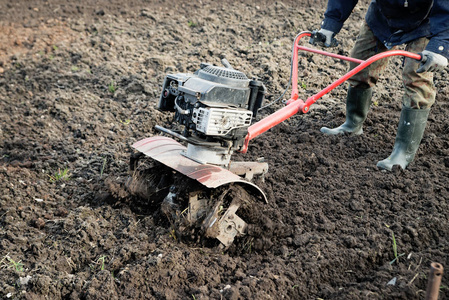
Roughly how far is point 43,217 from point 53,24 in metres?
5.14

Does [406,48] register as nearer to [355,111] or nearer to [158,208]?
[355,111]

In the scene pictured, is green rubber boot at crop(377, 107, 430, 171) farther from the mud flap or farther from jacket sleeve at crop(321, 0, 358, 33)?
the mud flap

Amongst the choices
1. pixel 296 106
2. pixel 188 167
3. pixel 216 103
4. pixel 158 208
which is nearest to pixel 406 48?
pixel 296 106

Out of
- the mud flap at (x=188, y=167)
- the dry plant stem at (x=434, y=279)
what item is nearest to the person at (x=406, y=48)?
the mud flap at (x=188, y=167)

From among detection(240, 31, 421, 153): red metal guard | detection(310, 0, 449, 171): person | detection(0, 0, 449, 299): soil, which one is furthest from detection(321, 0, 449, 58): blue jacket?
detection(0, 0, 449, 299): soil

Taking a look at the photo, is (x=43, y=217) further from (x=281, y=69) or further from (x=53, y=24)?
(x=53, y=24)

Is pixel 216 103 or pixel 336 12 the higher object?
pixel 336 12

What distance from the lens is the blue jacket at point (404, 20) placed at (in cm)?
354

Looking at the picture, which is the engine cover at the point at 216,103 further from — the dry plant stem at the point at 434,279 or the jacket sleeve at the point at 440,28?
the dry plant stem at the point at 434,279

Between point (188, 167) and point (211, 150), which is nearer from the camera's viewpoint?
point (188, 167)

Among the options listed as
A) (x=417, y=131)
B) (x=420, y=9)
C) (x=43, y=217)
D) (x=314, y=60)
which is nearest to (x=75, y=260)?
(x=43, y=217)

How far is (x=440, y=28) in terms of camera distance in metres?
3.55

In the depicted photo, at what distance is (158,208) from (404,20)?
2.42m

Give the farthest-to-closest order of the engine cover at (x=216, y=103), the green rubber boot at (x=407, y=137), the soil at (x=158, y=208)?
the green rubber boot at (x=407, y=137) → the engine cover at (x=216, y=103) → the soil at (x=158, y=208)
